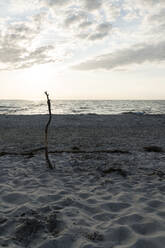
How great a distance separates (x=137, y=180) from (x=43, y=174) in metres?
3.02

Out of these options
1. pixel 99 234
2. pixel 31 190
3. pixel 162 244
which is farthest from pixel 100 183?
pixel 162 244

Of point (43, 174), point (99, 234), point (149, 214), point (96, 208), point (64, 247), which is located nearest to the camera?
point (64, 247)

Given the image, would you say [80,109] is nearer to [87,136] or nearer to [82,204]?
[87,136]

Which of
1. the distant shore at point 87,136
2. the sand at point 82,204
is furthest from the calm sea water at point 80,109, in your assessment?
the sand at point 82,204

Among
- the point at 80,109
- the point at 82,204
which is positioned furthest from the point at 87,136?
the point at 80,109

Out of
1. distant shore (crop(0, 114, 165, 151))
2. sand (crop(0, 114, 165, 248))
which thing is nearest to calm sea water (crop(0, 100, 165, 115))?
distant shore (crop(0, 114, 165, 151))

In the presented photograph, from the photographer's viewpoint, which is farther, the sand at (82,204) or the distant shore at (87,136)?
the distant shore at (87,136)

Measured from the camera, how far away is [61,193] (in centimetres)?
482

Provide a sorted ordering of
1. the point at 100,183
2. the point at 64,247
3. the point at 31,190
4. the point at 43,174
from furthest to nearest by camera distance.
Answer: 1. the point at 43,174
2. the point at 100,183
3. the point at 31,190
4. the point at 64,247

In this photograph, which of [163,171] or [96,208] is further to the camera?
[163,171]

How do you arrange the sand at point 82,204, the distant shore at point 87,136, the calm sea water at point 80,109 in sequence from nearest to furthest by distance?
the sand at point 82,204 < the distant shore at point 87,136 < the calm sea water at point 80,109

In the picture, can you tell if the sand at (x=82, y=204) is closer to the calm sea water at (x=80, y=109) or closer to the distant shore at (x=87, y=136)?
the distant shore at (x=87, y=136)

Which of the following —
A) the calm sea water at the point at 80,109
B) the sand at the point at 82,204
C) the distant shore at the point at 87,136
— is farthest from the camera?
the calm sea water at the point at 80,109

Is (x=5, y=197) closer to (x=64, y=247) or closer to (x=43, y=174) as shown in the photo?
(x=43, y=174)
